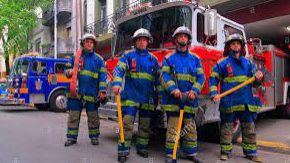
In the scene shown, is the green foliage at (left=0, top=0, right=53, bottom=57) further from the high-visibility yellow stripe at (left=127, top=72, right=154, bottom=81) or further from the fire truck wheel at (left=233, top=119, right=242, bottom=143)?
Result: the high-visibility yellow stripe at (left=127, top=72, right=154, bottom=81)

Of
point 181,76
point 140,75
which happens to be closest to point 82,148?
point 140,75

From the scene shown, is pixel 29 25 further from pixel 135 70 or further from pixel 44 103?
pixel 135 70

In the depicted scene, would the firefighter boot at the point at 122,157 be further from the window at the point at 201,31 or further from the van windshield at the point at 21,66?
the van windshield at the point at 21,66

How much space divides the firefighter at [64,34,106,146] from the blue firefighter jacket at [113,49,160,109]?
0.77 meters

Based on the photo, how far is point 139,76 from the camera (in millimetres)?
5824

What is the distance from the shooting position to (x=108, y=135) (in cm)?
790

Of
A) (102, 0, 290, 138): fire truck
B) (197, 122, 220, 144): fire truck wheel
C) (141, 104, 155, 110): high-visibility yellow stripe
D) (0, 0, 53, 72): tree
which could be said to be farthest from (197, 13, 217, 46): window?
(0, 0, 53, 72): tree

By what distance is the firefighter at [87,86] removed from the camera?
6535 mm

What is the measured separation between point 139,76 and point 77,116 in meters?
1.47

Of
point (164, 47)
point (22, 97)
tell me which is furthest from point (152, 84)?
point (22, 97)

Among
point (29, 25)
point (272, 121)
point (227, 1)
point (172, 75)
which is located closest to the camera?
point (172, 75)

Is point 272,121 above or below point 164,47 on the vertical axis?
below

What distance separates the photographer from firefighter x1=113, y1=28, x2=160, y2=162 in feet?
19.0

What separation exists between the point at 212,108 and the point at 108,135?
8.25 ft
